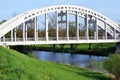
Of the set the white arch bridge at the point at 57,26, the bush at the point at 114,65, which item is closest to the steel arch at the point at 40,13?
the white arch bridge at the point at 57,26

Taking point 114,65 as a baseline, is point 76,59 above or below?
below

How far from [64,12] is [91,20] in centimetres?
899

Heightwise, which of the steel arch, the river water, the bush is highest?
the steel arch

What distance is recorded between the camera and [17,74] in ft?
52.2

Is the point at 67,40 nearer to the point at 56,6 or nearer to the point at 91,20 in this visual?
the point at 56,6

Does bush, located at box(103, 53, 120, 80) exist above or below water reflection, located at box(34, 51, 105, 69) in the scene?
above

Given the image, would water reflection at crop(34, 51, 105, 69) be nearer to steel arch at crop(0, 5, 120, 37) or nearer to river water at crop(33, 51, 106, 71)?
river water at crop(33, 51, 106, 71)

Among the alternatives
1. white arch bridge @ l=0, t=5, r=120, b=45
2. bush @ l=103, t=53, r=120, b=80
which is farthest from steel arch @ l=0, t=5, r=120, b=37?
bush @ l=103, t=53, r=120, b=80

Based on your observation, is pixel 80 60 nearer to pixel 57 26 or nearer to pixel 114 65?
pixel 57 26

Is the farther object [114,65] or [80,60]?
[80,60]

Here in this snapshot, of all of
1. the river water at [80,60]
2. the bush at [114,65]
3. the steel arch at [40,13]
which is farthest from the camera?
the steel arch at [40,13]

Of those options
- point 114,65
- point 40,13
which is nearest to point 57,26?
point 40,13

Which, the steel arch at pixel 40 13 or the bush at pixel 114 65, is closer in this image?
the bush at pixel 114 65

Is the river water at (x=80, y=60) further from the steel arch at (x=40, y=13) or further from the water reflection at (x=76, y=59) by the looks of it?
the steel arch at (x=40, y=13)
